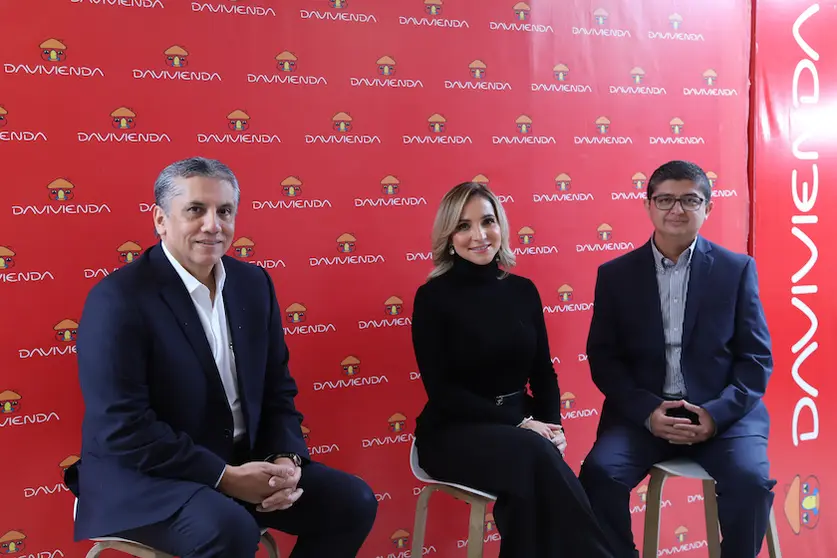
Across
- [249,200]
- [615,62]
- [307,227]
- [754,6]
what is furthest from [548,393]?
[754,6]

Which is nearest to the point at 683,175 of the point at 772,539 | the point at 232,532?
the point at 772,539

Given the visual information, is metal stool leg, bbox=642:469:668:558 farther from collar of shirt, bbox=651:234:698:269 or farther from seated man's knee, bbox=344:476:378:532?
seated man's knee, bbox=344:476:378:532

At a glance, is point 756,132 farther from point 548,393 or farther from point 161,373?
point 161,373

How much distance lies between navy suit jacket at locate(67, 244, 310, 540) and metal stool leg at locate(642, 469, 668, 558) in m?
1.26

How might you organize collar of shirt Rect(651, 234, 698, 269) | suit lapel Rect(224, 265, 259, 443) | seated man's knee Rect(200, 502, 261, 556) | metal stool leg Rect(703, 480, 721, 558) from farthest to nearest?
collar of shirt Rect(651, 234, 698, 269), metal stool leg Rect(703, 480, 721, 558), suit lapel Rect(224, 265, 259, 443), seated man's knee Rect(200, 502, 261, 556)

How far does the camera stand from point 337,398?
2.83 meters

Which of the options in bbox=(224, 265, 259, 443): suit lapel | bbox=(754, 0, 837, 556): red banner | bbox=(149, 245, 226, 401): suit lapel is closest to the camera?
bbox=(149, 245, 226, 401): suit lapel

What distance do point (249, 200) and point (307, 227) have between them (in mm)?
233

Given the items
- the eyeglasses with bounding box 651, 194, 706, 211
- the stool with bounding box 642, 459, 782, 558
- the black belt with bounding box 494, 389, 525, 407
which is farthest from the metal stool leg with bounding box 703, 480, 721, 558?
the eyeglasses with bounding box 651, 194, 706, 211

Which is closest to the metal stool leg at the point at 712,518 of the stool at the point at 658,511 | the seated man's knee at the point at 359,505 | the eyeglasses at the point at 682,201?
the stool at the point at 658,511

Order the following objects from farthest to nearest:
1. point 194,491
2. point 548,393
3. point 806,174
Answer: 1. point 806,174
2. point 548,393
3. point 194,491

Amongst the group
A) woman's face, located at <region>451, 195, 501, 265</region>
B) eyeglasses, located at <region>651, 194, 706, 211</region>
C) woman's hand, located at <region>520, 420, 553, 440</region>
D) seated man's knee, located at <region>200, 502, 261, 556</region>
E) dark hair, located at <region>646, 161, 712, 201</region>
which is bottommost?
A: seated man's knee, located at <region>200, 502, 261, 556</region>

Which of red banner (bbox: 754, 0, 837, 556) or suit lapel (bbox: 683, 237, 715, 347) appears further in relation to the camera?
red banner (bbox: 754, 0, 837, 556)

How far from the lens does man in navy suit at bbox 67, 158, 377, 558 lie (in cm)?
188
